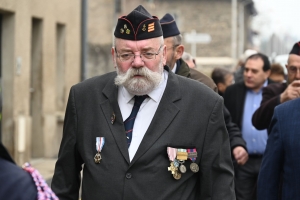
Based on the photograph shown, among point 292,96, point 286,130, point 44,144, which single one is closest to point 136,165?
point 286,130

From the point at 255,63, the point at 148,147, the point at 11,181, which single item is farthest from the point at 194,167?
the point at 255,63

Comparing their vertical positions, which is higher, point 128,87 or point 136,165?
point 128,87

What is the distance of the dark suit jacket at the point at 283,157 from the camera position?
478 cm

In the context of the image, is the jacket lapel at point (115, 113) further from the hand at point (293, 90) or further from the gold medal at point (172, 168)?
the hand at point (293, 90)

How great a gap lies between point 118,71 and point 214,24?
47745 mm

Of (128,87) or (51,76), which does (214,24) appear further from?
(128,87)

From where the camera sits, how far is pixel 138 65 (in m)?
4.69

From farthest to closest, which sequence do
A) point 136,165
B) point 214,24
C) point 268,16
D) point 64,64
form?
point 268,16, point 214,24, point 64,64, point 136,165

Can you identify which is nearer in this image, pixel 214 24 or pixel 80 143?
pixel 80 143

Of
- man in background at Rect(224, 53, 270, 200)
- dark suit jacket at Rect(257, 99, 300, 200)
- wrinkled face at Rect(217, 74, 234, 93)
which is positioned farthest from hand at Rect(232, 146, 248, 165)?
wrinkled face at Rect(217, 74, 234, 93)

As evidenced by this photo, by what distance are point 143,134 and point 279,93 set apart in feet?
9.77

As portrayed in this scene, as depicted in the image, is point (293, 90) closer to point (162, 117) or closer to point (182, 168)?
point (162, 117)

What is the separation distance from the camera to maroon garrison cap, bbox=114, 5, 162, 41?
15.6 ft

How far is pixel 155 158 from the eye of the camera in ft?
15.0
